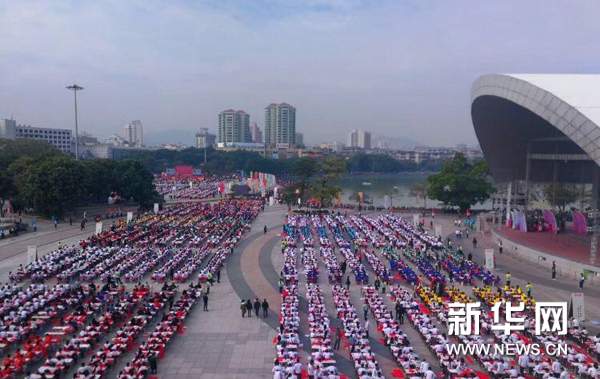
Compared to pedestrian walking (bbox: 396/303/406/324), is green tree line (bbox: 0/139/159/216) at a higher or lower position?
higher

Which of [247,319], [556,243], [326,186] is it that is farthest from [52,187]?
[556,243]

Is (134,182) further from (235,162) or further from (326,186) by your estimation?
(235,162)

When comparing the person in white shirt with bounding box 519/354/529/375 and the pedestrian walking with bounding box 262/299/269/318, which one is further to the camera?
the pedestrian walking with bounding box 262/299/269/318

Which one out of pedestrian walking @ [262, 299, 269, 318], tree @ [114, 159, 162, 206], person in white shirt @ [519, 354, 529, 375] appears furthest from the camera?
tree @ [114, 159, 162, 206]

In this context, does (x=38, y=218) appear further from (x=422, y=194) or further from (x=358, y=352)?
(x=422, y=194)

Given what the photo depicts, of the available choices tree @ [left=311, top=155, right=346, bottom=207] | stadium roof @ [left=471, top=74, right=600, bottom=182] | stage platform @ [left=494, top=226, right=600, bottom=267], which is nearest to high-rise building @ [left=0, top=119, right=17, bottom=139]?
tree @ [left=311, top=155, right=346, bottom=207]

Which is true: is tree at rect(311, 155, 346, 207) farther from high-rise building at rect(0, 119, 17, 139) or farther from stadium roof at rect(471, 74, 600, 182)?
high-rise building at rect(0, 119, 17, 139)

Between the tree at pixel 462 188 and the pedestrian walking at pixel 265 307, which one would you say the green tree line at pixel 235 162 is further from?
the pedestrian walking at pixel 265 307
